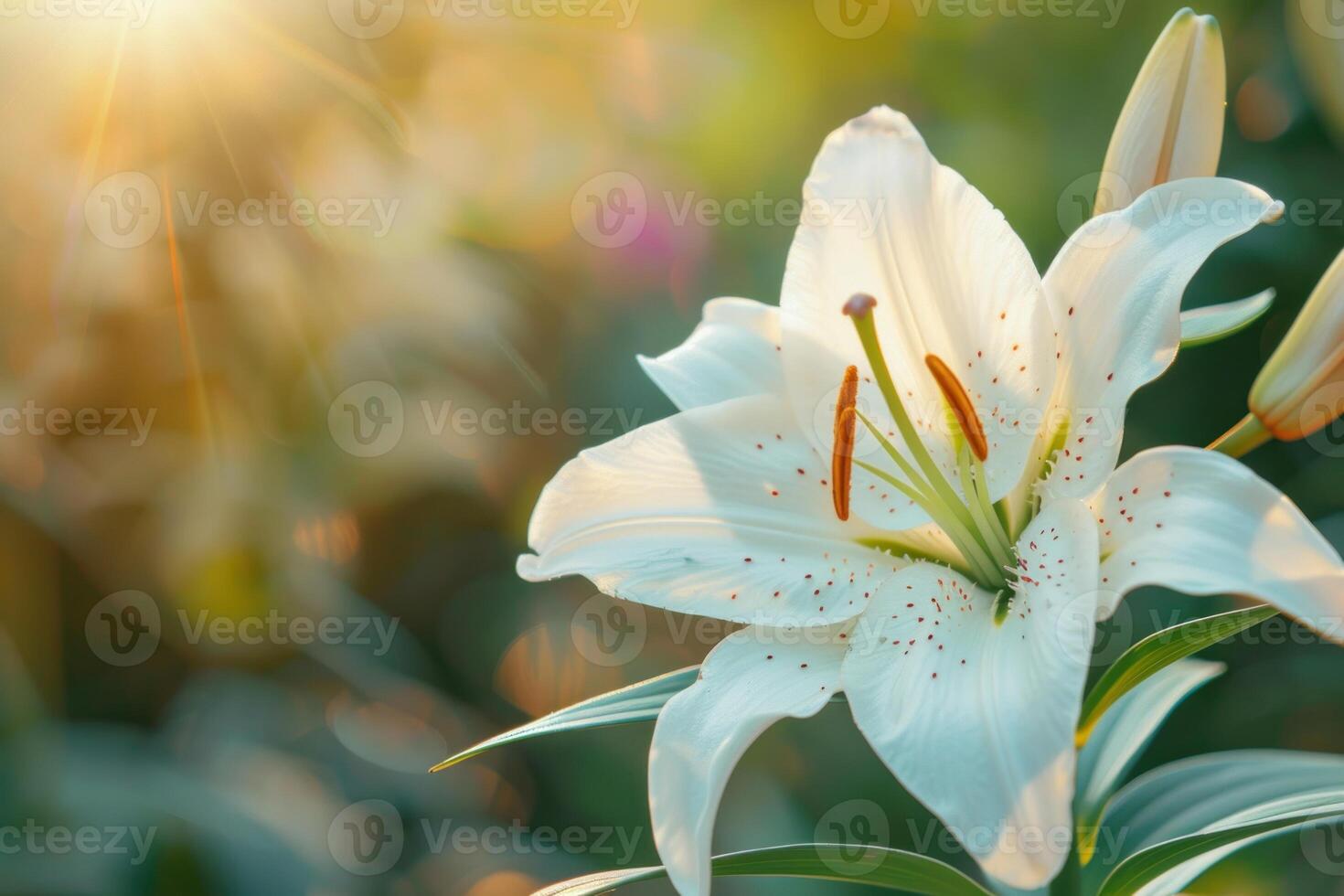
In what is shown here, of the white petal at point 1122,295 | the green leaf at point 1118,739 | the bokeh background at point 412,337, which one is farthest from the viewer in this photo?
the bokeh background at point 412,337

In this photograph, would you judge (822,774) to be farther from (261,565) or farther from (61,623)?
(61,623)

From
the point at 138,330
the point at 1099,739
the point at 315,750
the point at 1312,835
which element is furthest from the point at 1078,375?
the point at 138,330

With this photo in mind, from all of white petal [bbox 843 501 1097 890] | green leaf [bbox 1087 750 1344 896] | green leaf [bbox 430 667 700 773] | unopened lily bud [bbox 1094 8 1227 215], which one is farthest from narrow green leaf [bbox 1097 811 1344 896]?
unopened lily bud [bbox 1094 8 1227 215]

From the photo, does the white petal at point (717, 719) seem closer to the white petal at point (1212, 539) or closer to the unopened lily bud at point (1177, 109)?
the white petal at point (1212, 539)

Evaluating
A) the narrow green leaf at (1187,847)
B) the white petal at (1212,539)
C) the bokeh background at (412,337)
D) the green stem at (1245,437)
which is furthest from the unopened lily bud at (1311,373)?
the bokeh background at (412,337)

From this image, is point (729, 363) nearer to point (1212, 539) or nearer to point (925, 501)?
point (925, 501)
